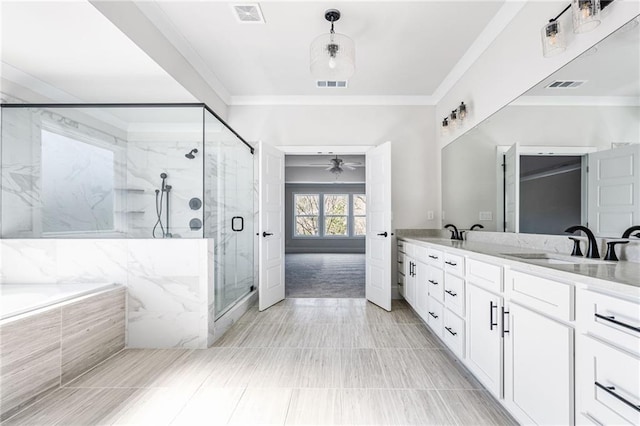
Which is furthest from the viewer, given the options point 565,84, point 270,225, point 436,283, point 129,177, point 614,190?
point 270,225

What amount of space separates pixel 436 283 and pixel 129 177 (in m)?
3.61

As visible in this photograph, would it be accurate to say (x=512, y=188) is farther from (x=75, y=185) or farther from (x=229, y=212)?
(x=75, y=185)

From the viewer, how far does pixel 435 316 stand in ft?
8.57

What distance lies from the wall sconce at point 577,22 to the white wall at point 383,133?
235cm

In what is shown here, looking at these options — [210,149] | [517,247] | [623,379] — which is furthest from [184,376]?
[517,247]

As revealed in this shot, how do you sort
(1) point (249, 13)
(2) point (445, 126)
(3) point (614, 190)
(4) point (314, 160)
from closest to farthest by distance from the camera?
(3) point (614, 190) → (1) point (249, 13) → (2) point (445, 126) → (4) point (314, 160)

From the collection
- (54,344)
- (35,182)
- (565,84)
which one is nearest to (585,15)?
(565,84)

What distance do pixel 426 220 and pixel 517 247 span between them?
1.81m

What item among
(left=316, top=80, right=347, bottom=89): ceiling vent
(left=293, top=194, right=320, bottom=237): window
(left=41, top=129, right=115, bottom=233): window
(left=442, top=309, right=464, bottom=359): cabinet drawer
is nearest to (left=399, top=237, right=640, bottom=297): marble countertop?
(left=442, top=309, right=464, bottom=359): cabinet drawer

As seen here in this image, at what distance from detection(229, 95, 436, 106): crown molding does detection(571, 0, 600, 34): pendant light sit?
258 cm

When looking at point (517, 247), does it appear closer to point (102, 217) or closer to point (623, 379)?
point (623, 379)

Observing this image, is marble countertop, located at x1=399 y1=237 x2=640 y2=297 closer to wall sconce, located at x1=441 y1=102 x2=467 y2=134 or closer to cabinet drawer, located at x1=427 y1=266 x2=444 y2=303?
cabinet drawer, located at x1=427 y1=266 x2=444 y2=303

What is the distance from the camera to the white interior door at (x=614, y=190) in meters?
1.42

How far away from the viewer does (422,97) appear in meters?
4.16
